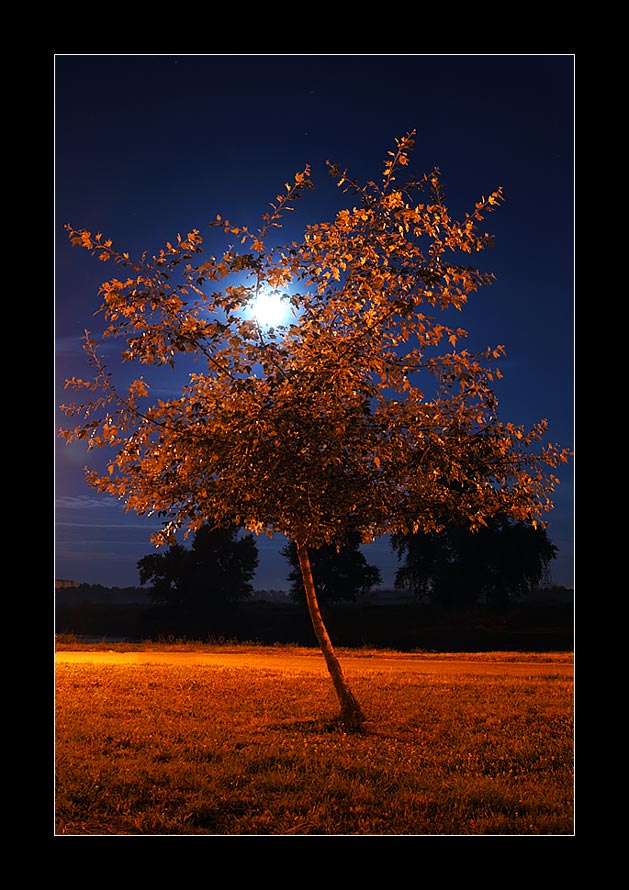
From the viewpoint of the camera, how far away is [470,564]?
30562 mm

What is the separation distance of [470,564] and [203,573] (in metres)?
9.33

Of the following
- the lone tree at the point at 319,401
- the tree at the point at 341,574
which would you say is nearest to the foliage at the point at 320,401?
the lone tree at the point at 319,401

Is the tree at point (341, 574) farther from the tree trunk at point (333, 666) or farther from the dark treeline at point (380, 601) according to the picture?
the tree trunk at point (333, 666)

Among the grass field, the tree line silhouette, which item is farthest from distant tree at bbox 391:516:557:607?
the grass field

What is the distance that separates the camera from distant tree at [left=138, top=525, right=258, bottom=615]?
27.2 meters

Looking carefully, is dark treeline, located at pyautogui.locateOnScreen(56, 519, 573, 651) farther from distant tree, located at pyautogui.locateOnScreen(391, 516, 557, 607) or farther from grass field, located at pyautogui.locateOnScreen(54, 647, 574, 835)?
grass field, located at pyautogui.locateOnScreen(54, 647, 574, 835)

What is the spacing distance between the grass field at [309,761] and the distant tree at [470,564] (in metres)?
13.4

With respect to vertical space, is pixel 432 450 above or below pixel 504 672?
above

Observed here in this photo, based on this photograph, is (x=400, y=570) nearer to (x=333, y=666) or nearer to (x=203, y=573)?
(x=203, y=573)

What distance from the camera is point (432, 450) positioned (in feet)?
36.6

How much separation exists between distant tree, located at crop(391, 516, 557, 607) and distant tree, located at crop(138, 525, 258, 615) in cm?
586
